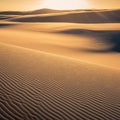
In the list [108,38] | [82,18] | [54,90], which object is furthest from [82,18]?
[54,90]

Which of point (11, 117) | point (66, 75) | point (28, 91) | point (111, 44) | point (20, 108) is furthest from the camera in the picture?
point (111, 44)

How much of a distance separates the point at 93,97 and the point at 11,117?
2.17 metres

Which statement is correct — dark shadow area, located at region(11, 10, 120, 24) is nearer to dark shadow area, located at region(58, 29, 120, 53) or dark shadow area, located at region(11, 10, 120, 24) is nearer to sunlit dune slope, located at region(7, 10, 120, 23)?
sunlit dune slope, located at region(7, 10, 120, 23)

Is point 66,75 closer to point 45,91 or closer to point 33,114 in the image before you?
point 45,91

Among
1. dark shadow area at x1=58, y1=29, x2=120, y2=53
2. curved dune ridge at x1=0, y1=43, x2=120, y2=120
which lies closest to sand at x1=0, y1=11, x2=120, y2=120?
curved dune ridge at x1=0, y1=43, x2=120, y2=120

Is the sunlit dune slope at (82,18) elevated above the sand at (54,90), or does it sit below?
above

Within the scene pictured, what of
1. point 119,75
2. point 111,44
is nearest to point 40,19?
point 111,44

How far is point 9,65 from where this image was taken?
7844 mm

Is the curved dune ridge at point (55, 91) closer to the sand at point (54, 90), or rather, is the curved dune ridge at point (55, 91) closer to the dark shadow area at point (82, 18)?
the sand at point (54, 90)

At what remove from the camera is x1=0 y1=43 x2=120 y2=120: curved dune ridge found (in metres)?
4.93

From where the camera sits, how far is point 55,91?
6043 mm

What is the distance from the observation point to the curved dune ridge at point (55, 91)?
493 centimetres

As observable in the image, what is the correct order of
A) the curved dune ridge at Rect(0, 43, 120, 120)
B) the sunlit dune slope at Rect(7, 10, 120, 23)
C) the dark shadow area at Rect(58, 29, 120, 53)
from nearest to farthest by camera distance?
1. the curved dune ridge at Rect(0, 43, 120, 120)
2. the dark shadow area at Rect(58, 29, 120, 53)
3. the sunlit dune slope at Rect(7, 10, 120, 23)

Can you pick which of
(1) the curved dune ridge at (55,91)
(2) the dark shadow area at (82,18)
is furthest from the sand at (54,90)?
(2) the dark shadow area at (82,18)
